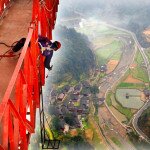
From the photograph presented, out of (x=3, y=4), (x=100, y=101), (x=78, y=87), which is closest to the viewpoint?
(x=3, y=4)

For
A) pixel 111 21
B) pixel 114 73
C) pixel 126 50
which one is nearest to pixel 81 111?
pixel 114 73

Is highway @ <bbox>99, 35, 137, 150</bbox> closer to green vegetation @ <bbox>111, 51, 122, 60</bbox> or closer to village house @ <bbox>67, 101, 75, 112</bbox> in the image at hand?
green vegetation @ <bbox>111, 51, 122, 60</bbox>

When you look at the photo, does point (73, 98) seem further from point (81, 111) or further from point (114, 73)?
point (114, 73)

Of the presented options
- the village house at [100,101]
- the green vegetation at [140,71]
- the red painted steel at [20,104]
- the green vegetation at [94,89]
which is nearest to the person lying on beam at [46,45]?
the red painted steel at [20,104]

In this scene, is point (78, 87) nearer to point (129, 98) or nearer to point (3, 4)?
point (129, 98)

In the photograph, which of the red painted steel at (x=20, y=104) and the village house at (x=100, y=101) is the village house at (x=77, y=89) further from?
the red painted steel at (x=20, y=104)

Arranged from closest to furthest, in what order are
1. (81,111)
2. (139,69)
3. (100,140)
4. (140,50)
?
(100,140), (81,111), (139,69), (140,50)

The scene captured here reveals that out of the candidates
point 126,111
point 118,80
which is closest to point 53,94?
point 126,111
